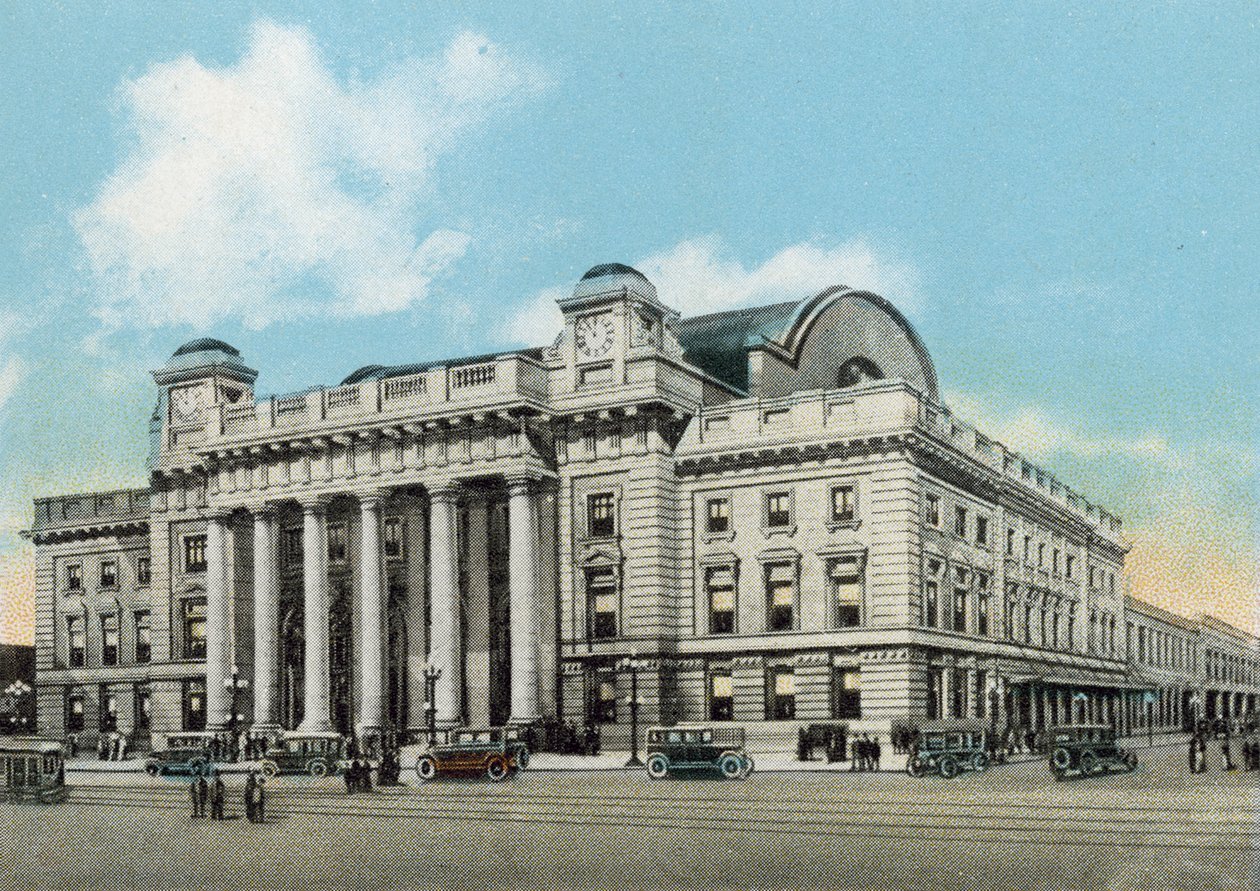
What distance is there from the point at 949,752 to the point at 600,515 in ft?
58.1

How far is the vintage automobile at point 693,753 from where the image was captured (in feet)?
142

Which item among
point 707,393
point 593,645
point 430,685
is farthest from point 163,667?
point 707,393

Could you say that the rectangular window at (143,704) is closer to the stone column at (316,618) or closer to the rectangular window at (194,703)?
the rectangular window at (194,703)

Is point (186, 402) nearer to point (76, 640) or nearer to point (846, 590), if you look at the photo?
point (76, 640)

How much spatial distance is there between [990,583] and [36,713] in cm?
3473

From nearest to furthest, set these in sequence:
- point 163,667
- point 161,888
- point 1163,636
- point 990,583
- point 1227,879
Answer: point 1227,879 → point 161,888 → point 1163,636 → point 990,583 → point 163,667

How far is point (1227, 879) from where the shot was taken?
1027 inches

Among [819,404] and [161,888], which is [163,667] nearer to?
[819,404]

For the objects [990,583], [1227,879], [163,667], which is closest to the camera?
[1227,879]

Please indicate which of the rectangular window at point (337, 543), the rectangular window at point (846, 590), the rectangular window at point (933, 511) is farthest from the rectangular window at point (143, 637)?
the rectangular window at point (933, 511)

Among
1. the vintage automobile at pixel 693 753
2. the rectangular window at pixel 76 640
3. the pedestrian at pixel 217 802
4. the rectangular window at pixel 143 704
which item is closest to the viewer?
the pedestrian at pixel 217 802

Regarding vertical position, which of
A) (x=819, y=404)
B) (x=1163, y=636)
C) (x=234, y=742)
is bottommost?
(x=234, y=742)

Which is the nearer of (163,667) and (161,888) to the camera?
(161,888)

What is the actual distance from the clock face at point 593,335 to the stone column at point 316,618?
10.7 metres
